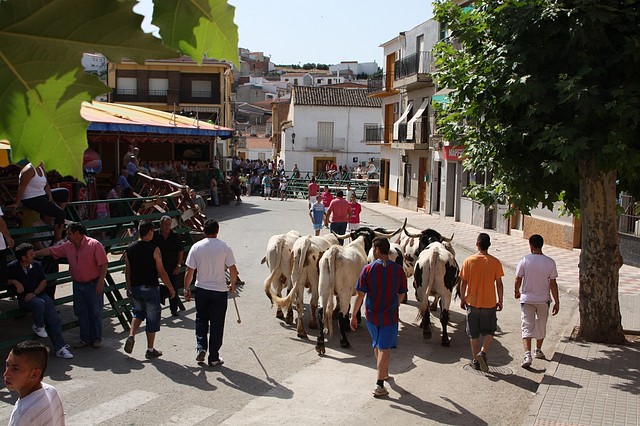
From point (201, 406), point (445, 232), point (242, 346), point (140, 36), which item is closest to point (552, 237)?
point (445, 232)

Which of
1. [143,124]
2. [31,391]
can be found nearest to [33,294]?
[31,391]

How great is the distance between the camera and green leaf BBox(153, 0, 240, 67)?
1045mm

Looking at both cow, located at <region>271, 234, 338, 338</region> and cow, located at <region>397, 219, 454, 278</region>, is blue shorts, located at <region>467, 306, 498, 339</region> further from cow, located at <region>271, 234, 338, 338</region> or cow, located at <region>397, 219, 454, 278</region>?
cow, located at <region>397, 219, 454, 278</region>

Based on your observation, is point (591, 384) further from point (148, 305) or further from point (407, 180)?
point (407, 180)

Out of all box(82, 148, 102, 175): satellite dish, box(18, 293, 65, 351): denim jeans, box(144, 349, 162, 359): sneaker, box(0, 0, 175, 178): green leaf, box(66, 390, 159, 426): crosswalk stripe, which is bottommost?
box(66, 390, 159, 426): crosswalk stripe

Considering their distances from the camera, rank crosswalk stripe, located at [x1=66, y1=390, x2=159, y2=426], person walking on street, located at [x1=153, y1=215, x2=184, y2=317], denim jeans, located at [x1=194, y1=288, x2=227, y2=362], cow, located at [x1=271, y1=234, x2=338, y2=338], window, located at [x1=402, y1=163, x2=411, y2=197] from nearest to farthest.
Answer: crosswalk stripe, located at [x1=66, y1=390, x2=159, y2=426] → denim jeans, located at [x1=194, y1=288, x2=227, y2=362] → cow, located at [x1=271, y1=234, x2=338, y2=338] → person walking on street, located at [x1=153, y1=215, x2=184, y2=317] → window, located at [x1=402, y1=163, x2=411, y2=197]

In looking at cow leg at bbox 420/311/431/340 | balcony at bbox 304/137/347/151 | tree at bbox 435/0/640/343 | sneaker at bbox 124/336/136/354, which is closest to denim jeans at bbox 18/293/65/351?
sneaker at bbox 124/336/136/354

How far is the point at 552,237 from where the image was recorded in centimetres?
2009

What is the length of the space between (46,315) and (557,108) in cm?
703

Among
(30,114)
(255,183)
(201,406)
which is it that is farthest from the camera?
(255,183)

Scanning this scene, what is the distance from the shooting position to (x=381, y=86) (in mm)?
40938

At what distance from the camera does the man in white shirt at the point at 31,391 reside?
4125mm

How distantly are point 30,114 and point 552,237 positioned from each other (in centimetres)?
2049

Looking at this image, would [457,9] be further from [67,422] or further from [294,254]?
[67,422]
